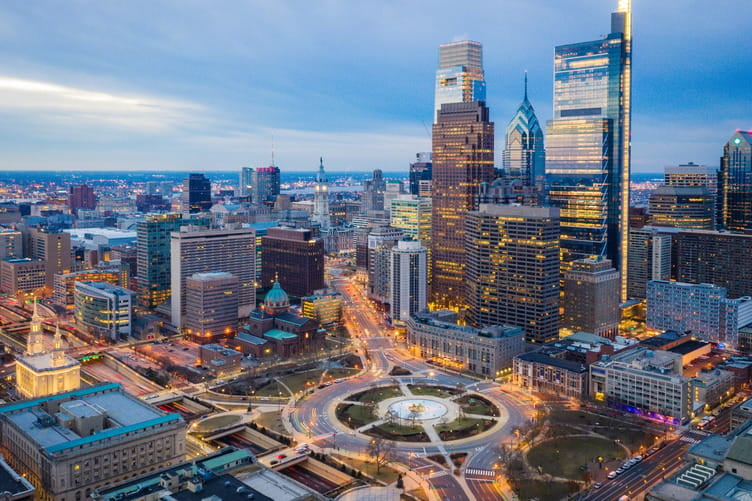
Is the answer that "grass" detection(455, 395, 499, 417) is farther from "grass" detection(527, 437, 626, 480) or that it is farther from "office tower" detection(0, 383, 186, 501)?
"office tower" detection(0, 383, 186, 501)

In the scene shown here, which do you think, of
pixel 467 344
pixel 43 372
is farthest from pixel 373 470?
pixel 43 372

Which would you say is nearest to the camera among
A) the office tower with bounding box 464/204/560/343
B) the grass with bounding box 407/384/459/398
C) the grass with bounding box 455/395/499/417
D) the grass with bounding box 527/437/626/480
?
the grass with bounding box 527/437/626/480

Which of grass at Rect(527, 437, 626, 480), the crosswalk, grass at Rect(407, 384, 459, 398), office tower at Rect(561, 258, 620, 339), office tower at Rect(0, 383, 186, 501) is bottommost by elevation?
the crosswalk

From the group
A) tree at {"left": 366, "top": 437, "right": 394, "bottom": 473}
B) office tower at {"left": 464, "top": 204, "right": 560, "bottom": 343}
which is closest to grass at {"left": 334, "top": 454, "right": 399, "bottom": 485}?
tree at {"left": 366, "top": 437, "right": 394, "bottom": 473}

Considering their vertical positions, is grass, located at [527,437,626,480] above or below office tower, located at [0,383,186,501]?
below

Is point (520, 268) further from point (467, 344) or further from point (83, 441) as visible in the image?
point (83, 441)

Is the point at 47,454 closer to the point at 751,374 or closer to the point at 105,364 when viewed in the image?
the point at 105,364

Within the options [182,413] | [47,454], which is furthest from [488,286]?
[47,454]
